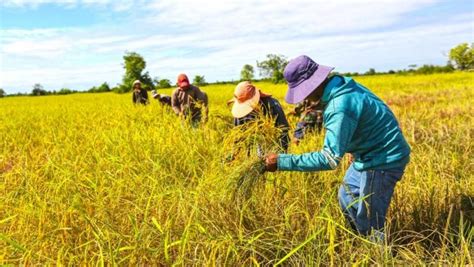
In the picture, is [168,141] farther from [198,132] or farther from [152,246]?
[152,246]

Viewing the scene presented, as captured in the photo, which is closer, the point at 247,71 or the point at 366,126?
the point at 366,126

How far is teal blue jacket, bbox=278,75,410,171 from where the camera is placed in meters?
1.78

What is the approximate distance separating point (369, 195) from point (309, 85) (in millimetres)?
622

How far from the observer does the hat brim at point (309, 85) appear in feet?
5.97

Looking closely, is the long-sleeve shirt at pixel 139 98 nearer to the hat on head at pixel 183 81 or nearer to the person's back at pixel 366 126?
the hat on head at pixel 183 81

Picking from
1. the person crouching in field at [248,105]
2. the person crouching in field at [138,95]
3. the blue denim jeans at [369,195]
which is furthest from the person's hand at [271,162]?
the person crouching in field at [138,95]

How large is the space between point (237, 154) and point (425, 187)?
4.18ft

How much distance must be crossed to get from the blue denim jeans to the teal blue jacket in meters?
0.05

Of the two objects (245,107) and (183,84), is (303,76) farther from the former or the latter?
(183,84)

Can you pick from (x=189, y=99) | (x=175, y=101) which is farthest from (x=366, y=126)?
(x=175, y=101)

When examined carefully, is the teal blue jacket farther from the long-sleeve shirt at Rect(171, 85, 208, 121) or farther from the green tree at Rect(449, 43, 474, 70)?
the green tree at Rect(449, 43, 474, 70)

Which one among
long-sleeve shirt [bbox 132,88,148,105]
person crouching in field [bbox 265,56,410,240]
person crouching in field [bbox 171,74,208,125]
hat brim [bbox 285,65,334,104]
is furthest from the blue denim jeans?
long-sleeve shirt [bbox 132,88,148,105]

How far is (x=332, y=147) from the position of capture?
69.9 inches

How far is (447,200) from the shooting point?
2.62 metres
